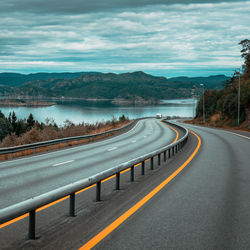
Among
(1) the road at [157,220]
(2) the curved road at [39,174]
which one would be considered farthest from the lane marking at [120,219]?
(2) the curved road at [39,174]

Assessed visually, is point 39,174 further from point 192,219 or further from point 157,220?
point 192,219

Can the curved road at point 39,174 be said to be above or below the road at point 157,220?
below

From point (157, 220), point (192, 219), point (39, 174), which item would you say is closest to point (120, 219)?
point (157, 220)

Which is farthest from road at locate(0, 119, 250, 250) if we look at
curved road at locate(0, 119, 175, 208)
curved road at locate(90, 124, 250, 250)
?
curved road at locate(0, 119, 175, 208)

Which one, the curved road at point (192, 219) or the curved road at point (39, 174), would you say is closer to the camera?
the curved road at point (192, 219)

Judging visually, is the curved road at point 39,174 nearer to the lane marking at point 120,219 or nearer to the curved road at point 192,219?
the lane marking at point 120,219

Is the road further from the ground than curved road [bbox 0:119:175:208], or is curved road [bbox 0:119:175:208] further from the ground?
the road

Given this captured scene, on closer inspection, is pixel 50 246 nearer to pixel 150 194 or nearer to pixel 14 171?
pixel 150 194

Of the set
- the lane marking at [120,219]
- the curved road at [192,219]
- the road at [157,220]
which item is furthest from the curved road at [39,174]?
the curved road at [192,219]

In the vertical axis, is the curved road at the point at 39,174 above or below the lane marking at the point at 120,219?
below

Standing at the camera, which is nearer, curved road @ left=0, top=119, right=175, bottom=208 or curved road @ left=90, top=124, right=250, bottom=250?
curved road @ left=90, top=124, right=250, bottom=250

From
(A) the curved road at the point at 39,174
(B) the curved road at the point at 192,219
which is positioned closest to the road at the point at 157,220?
(B) the curved road at the point at 192,219

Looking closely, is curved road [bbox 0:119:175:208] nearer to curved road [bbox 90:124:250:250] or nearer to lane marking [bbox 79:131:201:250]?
lane marking [bbox 79:131:201:250]

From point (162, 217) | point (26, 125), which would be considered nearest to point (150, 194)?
point (162, 217)
